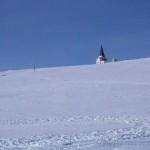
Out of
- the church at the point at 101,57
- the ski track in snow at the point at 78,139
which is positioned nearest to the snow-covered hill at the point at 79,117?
the ski track in snow at the point at 78,139

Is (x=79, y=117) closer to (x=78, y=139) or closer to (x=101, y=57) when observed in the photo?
(x=78, y=139)

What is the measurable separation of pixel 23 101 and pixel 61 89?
647cm

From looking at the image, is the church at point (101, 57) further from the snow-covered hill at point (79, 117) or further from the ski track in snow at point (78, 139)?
the ski track in snow at point (78, 139)

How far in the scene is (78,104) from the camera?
23.7 meters

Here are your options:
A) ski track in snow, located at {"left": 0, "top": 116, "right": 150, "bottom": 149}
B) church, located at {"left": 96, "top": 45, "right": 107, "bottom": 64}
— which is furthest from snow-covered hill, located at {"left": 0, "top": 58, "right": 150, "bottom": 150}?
church, located at {"left": 96, "top": 45, "right": 107, "bottom": 64}

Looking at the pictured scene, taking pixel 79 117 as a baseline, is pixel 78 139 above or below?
below

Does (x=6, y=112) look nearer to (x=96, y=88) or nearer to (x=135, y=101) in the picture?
(x=135, y=101)

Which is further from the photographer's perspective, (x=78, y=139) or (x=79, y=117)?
(x=79, y=117)

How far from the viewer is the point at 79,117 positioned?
57.3ft

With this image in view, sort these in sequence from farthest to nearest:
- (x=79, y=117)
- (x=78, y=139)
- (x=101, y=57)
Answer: (x=101, y=57)
(x=79, y=117)
(x=78, y=139)

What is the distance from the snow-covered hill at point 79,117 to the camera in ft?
34.4

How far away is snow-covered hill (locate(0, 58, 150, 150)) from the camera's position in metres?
10.5

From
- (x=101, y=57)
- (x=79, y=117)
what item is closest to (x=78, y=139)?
(x=79, y=117)

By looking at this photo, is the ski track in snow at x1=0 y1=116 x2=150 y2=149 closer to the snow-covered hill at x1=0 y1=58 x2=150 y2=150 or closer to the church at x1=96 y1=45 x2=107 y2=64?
the snow-covered hill at x1=0 y1=58 x2=150 y2=150
